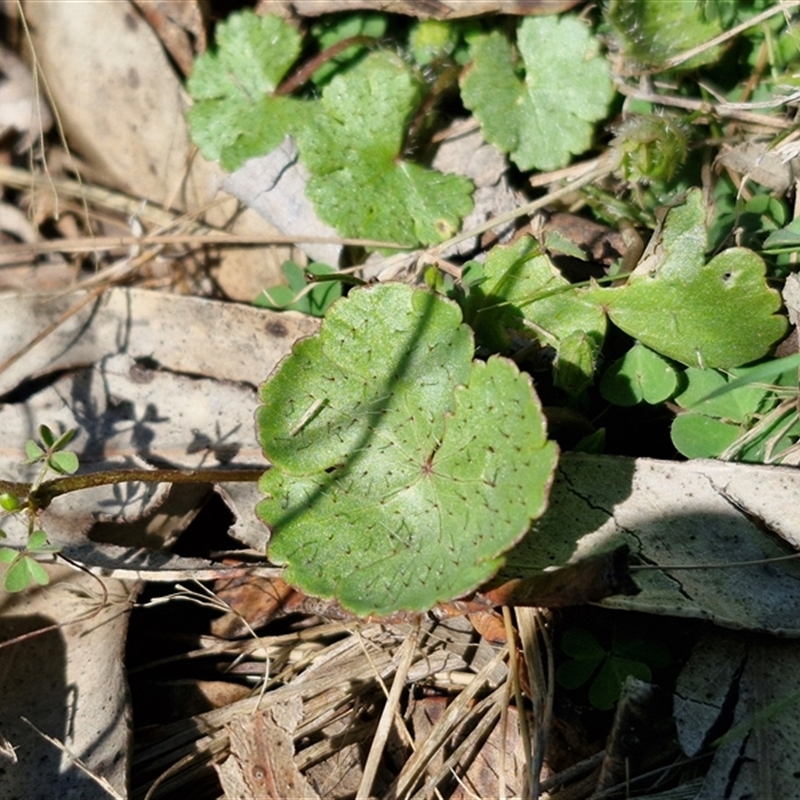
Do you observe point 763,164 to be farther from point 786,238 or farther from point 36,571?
point 36,571

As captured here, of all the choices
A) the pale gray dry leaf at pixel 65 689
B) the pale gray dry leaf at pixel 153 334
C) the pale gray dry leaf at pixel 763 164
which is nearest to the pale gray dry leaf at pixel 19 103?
the pale gray dry leaf at pixel 153 334

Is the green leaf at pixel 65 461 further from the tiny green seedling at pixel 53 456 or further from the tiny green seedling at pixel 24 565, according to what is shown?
the tiny green seedling at pixel 24 565

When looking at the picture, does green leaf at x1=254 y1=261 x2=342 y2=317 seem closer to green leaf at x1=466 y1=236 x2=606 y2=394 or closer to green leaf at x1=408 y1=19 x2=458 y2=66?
green leaf at x1=466 y1=236 x2=606 y2=394

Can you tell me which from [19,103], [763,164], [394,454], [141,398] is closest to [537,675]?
[394,454]

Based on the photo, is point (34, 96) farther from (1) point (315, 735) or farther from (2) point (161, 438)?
(1) point (315, 735)

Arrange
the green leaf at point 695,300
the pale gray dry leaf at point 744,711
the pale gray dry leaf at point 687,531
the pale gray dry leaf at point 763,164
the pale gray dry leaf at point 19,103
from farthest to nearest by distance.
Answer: the pale gray dry leaf at point 19,103 → the pale gray dry leaf at point 763,164 → the green leaf at point 695,300 → the pale gray dry leaf at point 687,531 → the pale gray dry leaf at point 744,711

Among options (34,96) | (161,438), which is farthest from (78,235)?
(161,438)
